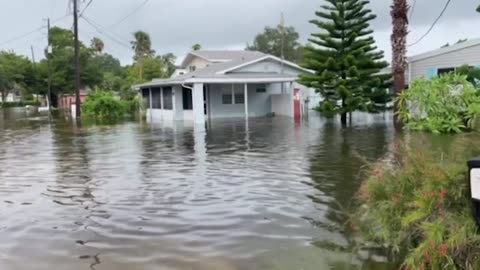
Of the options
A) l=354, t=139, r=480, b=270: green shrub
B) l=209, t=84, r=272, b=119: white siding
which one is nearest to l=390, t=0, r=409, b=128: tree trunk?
l=209, t=84, r=272, b=119: white siding

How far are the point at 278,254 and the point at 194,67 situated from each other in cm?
3668

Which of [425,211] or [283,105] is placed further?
[283,105]

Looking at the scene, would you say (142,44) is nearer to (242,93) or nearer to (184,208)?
(242,93)

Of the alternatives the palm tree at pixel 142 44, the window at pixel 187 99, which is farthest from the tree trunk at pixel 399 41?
the palm tree at pixel 142 44

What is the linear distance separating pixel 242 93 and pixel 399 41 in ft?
46.9

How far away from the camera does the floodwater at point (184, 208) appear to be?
518cm

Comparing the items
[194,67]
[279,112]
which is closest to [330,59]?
[279,112]

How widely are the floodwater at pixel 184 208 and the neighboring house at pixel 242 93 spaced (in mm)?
15470

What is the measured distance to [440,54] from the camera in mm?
20250

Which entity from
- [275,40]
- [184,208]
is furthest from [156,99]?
[275,40]

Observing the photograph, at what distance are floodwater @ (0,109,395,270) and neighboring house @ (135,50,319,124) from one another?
15.5m

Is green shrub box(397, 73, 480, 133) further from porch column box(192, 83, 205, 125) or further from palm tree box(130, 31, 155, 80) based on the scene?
palm tree box(130, 31, 155, 80)

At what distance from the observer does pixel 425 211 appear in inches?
156

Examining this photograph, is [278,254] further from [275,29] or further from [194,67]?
[275,29]
